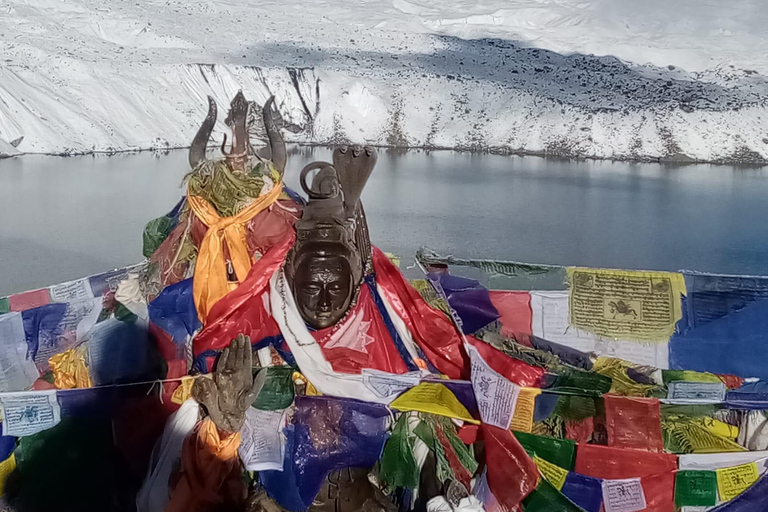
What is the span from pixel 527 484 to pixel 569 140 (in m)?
19.7

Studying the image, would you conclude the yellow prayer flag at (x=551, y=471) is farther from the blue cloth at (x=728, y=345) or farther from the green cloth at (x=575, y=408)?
the blue cloth at (x=728, y=345)

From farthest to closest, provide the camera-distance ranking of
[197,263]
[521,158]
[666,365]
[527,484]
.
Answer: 1. [521,158]
2. [666,365]
3. [197,263]
4. [527,484]

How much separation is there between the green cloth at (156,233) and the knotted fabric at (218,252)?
58cm

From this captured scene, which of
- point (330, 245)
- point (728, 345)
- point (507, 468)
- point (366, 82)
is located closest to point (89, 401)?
point (330, 245)

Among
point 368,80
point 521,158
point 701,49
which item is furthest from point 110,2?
point 701,49

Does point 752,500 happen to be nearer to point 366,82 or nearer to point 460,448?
point 460,448

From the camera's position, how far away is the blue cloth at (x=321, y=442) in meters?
1.80

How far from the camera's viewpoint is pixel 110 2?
→ 81.5 feet

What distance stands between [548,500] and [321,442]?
0.61 m

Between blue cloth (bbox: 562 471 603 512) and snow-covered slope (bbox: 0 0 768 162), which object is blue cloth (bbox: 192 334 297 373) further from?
snow-covered slope (bbox: 0 0 768 162)

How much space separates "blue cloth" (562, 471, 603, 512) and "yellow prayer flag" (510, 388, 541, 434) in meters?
0.16

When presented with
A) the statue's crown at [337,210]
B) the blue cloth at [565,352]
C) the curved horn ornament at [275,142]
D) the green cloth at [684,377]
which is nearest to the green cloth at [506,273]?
→ the blue cloth at [565,352]

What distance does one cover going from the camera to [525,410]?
168 cm

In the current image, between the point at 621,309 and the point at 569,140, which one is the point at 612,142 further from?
the point at 621,309
